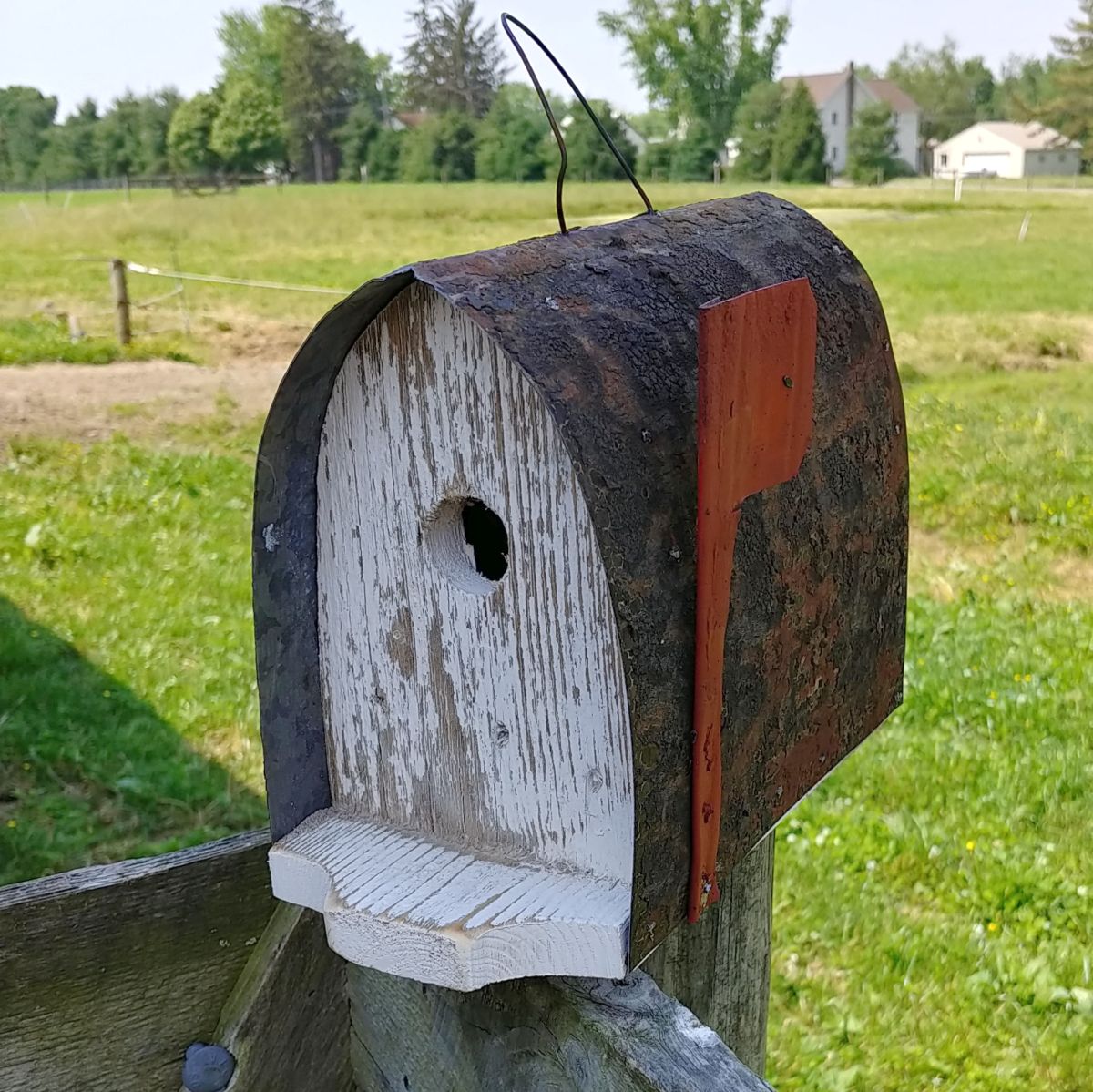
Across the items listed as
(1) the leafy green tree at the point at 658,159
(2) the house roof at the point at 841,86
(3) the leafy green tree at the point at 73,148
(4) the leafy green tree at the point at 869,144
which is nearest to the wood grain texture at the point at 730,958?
(1) the leafy green tree at the point at 658,159

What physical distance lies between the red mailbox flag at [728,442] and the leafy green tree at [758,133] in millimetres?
52760

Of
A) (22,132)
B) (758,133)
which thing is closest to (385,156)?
(22,132)

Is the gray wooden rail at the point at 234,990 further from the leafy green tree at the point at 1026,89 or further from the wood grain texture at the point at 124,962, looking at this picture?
the leafy green tree at the point at 1026,89

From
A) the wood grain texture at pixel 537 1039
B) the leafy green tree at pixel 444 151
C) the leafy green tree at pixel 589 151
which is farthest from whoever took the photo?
the leafy green tree at pixel 444 151

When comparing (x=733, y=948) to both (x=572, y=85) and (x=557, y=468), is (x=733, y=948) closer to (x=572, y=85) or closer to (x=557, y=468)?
(x=557, y=468)

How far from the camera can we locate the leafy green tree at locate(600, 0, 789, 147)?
5394 centimetres

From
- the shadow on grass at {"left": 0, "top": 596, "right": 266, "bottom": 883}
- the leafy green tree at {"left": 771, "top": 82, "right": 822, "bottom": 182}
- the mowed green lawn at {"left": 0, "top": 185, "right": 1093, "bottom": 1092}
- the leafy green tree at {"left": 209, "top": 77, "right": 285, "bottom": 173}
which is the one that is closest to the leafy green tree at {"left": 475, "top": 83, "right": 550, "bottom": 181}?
the leafy green tree at {"left": 771, "top": 82, "right": 822, "bottom": 182}

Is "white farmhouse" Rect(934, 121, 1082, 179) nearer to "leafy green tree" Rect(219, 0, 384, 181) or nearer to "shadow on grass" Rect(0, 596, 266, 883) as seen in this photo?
"leafy green tree" Rect(219, 0, 384, 181)

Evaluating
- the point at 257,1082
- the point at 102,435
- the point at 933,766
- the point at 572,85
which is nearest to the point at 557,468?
the point at 572,85

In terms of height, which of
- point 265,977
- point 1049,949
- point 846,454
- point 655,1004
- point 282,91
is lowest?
point 1049,949

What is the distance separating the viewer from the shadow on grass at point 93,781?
10.9 feet

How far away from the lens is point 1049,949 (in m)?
2.80

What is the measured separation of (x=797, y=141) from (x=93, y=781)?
53141 millimetres

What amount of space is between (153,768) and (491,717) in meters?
2.77
